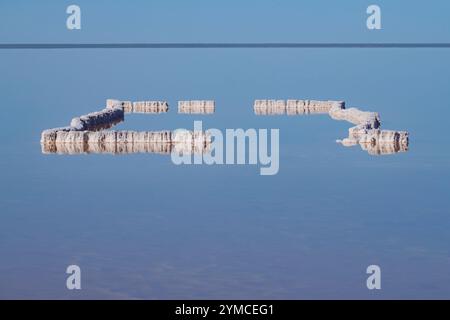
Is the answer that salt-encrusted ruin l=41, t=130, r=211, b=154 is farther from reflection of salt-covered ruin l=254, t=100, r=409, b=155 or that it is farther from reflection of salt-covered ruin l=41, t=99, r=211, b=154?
reflection of salt-covered ruin l=254, t=100, r=409, b=155

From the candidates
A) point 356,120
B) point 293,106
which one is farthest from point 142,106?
point 356,120

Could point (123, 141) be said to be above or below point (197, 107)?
below

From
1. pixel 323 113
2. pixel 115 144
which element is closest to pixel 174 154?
pixel 115 144

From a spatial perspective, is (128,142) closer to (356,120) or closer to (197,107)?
(356,120)

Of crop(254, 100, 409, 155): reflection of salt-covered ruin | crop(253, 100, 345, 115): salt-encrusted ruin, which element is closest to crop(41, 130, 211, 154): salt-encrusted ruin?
crop(254, 100, 409, 155): reflection of salt-covered ruin

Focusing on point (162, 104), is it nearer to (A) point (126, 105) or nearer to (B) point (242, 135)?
(A) point (126, 105)

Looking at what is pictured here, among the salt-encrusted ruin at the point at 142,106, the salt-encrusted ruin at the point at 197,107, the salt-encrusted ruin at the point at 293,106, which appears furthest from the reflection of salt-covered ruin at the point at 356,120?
the salt-encrusted ruin at the point at 142,106
